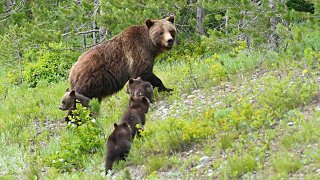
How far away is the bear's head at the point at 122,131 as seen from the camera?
6.80m

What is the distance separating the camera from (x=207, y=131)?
6.85 metres

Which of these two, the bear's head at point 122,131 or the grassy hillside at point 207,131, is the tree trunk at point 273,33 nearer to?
the grassy hillside at point 207,131

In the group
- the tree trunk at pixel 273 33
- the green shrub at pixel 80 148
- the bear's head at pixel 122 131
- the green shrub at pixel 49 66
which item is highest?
the tree trunk at pixel 273 33

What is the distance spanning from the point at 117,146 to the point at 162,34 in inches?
160

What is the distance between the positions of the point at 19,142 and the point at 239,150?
16.1 ft

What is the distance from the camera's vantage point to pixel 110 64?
1033cm

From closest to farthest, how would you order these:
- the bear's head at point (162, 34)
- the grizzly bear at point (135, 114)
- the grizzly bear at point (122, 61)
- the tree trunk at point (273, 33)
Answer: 1. the grizzly bear at point (135, 114)
2. the grizzly bear at point (122, 61)
3. the bear's head at point (162, 34)
4. the tree trunk at point (273, 33)

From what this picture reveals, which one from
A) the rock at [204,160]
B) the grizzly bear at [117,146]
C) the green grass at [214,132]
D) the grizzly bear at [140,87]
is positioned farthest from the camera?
the grizzly bear at [140,87]

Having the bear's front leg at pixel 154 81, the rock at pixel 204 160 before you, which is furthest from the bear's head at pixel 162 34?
the rock at pixel 204 160

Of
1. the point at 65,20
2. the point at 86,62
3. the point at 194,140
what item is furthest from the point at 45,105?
the point at 194,140

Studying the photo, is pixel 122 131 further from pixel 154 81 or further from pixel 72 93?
pixel 154 81

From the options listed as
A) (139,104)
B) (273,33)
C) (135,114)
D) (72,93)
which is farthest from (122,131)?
(273,33)

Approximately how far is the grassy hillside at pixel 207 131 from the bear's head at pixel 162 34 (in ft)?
2.49

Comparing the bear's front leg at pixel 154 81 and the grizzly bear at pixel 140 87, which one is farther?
the bear's front leg at pixel 154 81
